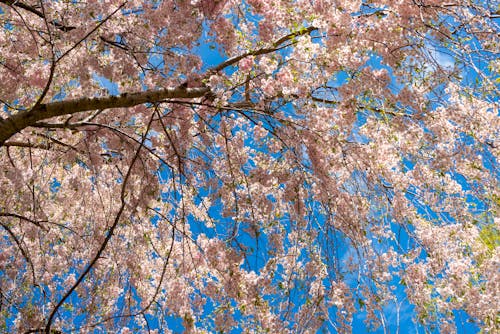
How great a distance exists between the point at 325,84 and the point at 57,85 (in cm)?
375

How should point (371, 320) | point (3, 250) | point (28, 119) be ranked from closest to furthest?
point (28, 119), point (371, 320), point (3, 250)

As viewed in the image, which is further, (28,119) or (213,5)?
(213,5)

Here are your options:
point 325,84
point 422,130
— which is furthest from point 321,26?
point 422,130

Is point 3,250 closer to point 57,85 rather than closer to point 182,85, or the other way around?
point 57,85

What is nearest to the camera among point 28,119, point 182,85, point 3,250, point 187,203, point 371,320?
point 28,119

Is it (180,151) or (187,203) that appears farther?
(187,203)

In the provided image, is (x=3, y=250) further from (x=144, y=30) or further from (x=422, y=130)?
(x=422, y=130)

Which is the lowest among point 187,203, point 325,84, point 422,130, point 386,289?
point 386,289

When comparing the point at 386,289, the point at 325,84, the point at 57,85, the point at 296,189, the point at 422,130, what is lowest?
the point at 386,289

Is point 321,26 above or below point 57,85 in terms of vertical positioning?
Result: below

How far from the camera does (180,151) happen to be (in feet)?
14.9

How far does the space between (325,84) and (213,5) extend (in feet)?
3.94

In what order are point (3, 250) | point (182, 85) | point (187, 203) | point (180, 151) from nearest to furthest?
point (182, 85) < point (180, 151) < point (187, 203) < point (3, 250)

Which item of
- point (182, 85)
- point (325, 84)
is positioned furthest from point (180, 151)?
point (325, 84)
